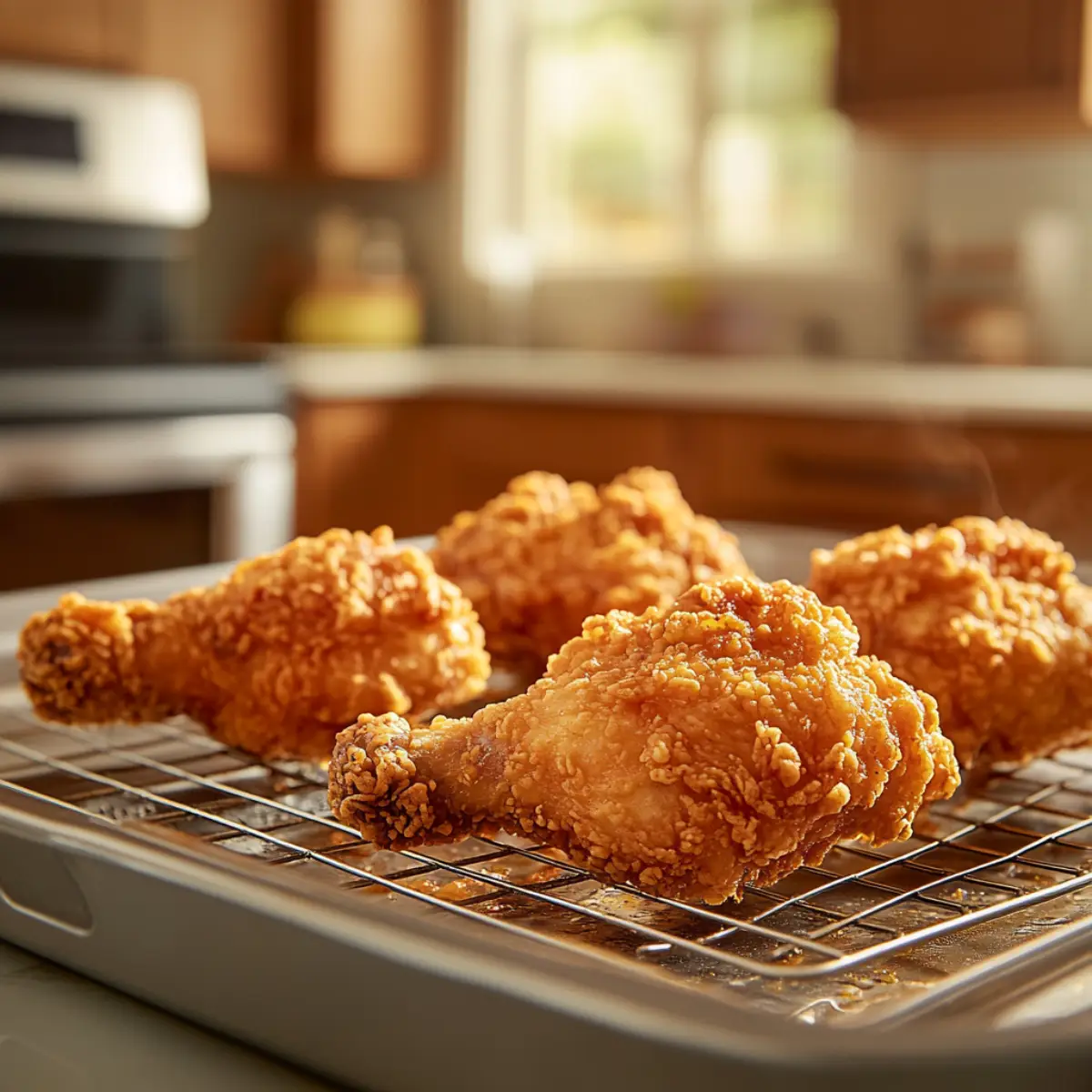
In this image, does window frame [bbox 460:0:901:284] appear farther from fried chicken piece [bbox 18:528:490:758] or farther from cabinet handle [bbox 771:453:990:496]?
fried chicken piece [bbox 18:528:490:758]

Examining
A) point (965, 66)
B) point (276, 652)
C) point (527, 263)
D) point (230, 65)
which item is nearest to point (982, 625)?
point (276, 652)

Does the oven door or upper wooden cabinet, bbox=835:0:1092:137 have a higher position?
upper wooden cabinet, bbox=835:0:1092:137

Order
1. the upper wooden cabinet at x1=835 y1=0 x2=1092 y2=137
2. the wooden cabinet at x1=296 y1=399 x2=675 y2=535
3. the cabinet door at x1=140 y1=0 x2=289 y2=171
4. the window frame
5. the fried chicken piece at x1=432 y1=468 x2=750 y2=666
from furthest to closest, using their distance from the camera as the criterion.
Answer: the window frame
the cabinet door at x1=140 y1=0 x2=289 y2=171
the wooden cabinet at x1=296 y1=399 x2=675 y2=535
the upper wooden cabinet at x1=835 y1=0 x2=1092 y2=137
the fried chicken piece at x1=432 y1=468 x2=750 y2=666

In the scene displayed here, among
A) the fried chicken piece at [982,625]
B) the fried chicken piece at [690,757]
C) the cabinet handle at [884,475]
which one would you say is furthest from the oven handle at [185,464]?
the fried chicken piece at [690,757]

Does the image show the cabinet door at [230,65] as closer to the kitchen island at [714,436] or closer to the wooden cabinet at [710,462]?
the kitchen island at [714,436]

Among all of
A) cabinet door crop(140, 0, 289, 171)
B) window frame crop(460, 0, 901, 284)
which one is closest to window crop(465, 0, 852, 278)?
window frame crop(460, 0, 901, 284)
